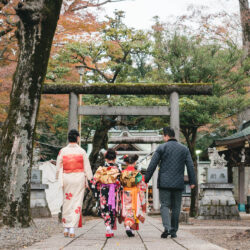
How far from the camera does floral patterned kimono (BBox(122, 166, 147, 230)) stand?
6.23 metres

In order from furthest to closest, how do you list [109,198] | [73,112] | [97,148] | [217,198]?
[97,148] → [217,198] → [73,112] → [109,198]

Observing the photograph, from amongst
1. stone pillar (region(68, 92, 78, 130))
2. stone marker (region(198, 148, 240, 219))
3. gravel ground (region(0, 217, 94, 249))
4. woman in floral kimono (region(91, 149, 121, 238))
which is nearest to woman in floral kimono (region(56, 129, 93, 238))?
woman in floral kimono (region(91, 149, 121, 238))

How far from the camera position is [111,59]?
43.4 ft

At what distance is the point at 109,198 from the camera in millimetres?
6258

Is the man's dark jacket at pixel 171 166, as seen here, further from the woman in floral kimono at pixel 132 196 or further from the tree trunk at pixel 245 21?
the tree trunk at pixel 245 21

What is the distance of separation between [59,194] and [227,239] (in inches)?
569

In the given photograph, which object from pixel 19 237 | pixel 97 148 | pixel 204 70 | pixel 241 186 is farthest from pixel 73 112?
pixel 241 186

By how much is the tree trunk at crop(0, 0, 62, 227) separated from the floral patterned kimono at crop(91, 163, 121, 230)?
120 centimetres

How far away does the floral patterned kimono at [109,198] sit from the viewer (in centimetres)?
620

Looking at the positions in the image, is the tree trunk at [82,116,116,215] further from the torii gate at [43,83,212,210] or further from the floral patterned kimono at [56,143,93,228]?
the floral patterned kimono at [56,143,93,228]

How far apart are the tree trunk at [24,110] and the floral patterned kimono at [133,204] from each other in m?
1.65

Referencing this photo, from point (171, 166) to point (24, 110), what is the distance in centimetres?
263

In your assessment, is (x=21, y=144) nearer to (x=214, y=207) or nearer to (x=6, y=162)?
(x=6, y=162)

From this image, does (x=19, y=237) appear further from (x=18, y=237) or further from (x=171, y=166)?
(x=171, y=166)
